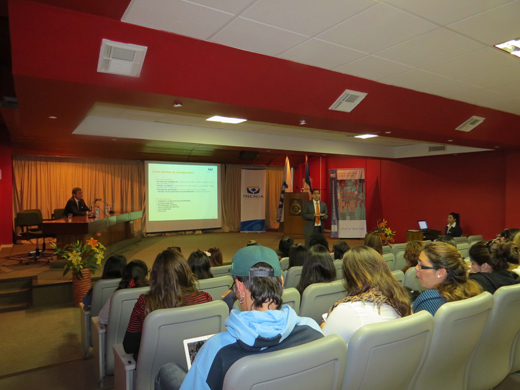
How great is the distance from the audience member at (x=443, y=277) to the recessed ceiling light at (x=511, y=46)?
233cm

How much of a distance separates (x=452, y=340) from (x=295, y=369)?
3.50ft

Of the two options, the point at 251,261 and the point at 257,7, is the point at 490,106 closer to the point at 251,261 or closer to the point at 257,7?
the point at 257,7

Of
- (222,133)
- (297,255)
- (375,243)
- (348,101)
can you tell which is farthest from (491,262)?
(222,133)

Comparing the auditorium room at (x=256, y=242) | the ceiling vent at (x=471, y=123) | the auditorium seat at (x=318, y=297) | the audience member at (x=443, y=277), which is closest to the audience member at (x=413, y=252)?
the auditorium room at (x=256, y=242)

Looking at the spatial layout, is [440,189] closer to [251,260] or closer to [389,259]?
[389,259]

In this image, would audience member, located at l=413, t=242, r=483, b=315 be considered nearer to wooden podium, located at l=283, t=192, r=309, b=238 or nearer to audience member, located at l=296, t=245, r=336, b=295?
audience member, located at l=296, t=245, r=336, b=295

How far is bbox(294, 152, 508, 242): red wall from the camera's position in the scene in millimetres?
8383

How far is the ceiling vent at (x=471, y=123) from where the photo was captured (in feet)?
19.4

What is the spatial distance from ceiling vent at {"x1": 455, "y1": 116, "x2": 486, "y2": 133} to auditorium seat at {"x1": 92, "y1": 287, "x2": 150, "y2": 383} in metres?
5.68

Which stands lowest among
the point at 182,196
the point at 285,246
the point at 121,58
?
the point at 285,246

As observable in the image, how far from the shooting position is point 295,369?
1204mm

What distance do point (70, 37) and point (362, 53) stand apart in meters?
2.54

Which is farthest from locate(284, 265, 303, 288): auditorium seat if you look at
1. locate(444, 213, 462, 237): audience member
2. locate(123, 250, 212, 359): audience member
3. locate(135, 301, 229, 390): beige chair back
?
locate(444, 213, 462, 237): audience member

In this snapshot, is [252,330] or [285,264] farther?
[285,264]
